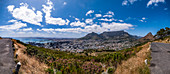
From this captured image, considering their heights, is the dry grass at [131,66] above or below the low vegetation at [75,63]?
above

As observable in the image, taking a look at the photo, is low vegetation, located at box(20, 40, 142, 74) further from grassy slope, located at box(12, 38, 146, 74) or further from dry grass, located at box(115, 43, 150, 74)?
dry grass, located at box(115, 43, 150, 74)

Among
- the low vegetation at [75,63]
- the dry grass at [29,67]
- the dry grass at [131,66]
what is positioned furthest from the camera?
the low vegetation at [75,63]

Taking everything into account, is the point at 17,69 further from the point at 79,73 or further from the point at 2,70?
the point at 79,73

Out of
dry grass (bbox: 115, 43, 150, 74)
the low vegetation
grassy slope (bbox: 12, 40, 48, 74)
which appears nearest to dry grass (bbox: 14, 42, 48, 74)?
grassy slope (bbox: 12, 40, 48, 74)

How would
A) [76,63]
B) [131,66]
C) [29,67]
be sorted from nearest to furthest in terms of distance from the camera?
[29,67] < [131,66] < [76,63]

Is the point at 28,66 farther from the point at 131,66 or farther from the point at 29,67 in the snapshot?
the point at 131,66

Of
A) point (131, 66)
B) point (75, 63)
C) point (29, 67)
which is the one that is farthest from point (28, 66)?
point (75, 63)

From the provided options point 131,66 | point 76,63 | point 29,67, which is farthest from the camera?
point 76,63

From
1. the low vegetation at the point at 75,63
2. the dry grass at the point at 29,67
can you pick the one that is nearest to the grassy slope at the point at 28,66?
the dry grass at the point at 29,67

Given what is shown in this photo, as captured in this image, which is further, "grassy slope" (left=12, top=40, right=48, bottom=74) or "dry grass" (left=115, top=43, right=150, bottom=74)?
"dry grass" (left=115, top=43, right=150, bottom=74)

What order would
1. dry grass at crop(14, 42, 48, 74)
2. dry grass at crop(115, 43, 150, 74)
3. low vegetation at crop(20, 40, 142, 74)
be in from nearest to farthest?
dry grass at crop(14, 42, 48, 74) < dry grass at crop(115, 43, 150, 74) < low vegetation at crop(20, 40, 142, 74)

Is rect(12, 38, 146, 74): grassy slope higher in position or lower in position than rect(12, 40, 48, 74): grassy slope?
lower

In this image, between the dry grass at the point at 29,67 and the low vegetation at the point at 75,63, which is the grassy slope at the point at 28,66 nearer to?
Answer: the dry grass at the point at 29,67
